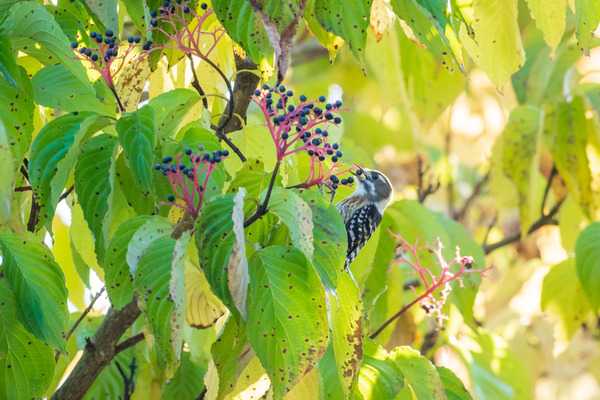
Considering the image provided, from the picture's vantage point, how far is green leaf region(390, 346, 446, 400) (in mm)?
2061

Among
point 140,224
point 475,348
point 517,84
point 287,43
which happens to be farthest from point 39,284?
point 517,84

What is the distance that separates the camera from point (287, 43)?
60.1 inches

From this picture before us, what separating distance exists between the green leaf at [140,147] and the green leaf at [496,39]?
885 millimetres

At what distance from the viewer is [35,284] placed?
157 centimetres

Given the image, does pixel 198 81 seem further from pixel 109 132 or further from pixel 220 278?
pixel 220 278

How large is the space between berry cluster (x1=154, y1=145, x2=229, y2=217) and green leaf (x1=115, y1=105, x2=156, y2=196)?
45mm

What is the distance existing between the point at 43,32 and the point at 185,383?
1.28 metres

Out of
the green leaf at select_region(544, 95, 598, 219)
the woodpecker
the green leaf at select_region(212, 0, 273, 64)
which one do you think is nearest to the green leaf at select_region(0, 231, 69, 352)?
the green leaf at select_region(212, 0, 273, 64)

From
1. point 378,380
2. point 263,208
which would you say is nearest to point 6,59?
point 263,208

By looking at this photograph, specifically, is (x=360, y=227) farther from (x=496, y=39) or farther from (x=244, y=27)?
(x=244, y=27)

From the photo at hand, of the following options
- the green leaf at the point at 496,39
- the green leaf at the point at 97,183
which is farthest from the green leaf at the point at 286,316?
the green leaf at the point at 496,39

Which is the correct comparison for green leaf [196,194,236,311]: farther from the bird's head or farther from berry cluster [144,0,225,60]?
the bird's head

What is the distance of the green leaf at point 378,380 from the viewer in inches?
76.2

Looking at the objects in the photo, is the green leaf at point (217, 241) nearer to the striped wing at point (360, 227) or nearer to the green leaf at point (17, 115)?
the green leaf at point (17, 115)
